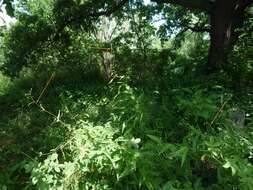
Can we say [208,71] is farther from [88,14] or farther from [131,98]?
[131,98]

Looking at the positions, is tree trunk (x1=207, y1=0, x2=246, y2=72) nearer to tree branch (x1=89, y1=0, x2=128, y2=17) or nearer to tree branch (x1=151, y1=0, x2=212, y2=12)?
tree branch (x1=151, y1=0, x2=212, y2=12)

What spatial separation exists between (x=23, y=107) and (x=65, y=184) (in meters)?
5.08

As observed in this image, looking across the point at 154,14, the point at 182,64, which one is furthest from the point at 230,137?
the point at 154,14

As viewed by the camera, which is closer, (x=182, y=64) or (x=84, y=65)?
(x=182, y=64)

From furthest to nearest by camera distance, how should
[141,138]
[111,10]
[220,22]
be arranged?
[111,10], [220,22], [141,138]

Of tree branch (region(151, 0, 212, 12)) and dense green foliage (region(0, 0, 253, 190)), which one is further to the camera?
tree branch (region(151, 0, 212, 12))

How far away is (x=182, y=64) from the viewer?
28.8ft

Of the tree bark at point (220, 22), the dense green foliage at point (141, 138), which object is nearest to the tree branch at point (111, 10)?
the tree bark at point (220, 22)

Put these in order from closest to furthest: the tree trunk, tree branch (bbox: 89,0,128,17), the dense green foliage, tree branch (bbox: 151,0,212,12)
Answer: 1. the dense green foliage
2. the tree trunk
3. tree branch (bbox: 151,0,212,12)
4. tree branch (bbox: 89,0,128,17)

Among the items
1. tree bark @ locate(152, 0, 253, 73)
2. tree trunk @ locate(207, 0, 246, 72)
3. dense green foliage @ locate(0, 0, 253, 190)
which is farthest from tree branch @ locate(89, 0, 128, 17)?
tree trunk @ locate(207, 0, 246, 72)

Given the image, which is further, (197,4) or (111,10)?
(111,10)

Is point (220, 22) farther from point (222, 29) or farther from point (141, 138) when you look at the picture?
point (141, 138)

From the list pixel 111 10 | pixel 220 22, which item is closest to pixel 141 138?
pixel 220 22

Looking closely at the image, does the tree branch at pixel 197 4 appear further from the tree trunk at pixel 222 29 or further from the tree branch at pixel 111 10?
the tree branch at pixel 111 10
